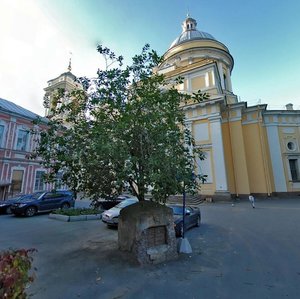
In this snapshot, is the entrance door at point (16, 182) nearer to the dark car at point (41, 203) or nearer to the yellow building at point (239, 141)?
the dark car at point (41, 203)

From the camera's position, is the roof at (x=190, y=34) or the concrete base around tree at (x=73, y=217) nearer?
the concrete base around tree at (x=73, y=217)

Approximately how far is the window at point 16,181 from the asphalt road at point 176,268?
13.0m

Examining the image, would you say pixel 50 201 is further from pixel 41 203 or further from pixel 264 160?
pixel 264 160

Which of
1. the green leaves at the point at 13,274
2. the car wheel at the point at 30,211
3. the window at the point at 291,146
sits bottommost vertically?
the car wheel at the point at 30,211

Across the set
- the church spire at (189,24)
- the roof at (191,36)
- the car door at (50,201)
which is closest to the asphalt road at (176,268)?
the car door at (50,201)

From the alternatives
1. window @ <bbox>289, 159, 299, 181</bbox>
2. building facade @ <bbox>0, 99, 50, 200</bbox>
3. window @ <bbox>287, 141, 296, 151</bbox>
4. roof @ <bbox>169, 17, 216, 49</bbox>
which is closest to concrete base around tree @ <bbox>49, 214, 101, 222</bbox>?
building facade @ <bbox>0, 99, 50, 200</bbox>

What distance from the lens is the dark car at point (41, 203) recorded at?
13.2 meters

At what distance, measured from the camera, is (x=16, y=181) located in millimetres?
19984

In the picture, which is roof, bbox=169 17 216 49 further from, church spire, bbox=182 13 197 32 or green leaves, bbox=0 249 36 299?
green leaves, bbox=0 249 36 299

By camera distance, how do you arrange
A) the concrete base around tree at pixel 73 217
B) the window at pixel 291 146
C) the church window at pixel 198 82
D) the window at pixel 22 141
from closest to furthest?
the concrete base around tree at pixel 73 217, the window at pixel 22 141, the church window at pixel 198 82, the window at pixel 291 146

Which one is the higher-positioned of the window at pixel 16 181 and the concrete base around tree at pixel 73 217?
the window at pixel 16 181

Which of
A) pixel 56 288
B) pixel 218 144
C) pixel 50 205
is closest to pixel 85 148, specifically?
pixel 56 288

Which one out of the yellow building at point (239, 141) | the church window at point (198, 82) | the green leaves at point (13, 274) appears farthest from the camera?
the church window at point (198, 82)

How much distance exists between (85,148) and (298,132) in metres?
26.7
